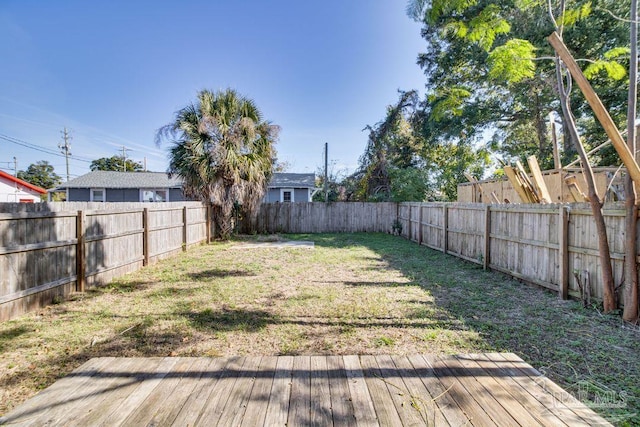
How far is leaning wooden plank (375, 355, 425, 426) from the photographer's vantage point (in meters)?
1.59

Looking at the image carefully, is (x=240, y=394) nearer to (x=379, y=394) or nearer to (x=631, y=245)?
(x=379, y=394)

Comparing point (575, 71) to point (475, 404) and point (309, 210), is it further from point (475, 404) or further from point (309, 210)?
point (309, 210)

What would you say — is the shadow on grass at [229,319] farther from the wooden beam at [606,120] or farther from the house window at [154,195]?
the house window at [154,195]

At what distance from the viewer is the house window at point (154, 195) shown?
1964cm

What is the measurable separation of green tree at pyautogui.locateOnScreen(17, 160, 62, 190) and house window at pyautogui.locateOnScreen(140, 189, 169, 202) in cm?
3195

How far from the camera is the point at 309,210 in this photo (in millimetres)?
14234

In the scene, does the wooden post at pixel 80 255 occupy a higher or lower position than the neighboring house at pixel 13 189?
lower

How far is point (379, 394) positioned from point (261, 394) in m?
0.74

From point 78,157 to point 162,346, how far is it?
42631 mm

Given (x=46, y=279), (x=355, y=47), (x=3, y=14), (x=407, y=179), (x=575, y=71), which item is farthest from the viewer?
(x=407, y=179)

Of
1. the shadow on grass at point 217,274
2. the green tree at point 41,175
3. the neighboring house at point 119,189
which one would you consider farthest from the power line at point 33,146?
the shadow on grass at point 217,274

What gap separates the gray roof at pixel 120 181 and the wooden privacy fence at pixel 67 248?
1348 cm

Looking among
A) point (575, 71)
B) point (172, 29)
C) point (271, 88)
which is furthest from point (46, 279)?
point (271, 88)

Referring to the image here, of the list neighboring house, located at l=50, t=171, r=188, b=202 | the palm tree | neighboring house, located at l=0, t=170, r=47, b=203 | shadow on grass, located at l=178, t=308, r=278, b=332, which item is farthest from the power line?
shadow on grass, located at l=178, t=308, r=278, b=332
